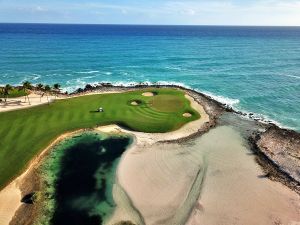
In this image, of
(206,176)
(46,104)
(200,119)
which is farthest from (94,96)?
(206,176)

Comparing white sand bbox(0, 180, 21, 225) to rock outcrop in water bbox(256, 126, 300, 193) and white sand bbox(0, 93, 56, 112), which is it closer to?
white sand bbox(0, 93, 56, 112)

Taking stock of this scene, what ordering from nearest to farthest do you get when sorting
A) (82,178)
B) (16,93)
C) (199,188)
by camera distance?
(199,188), (82,178), (16,93)

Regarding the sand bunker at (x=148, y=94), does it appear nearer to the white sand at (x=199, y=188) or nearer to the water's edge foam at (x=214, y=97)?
the water's edge foam at (x=214, y=97)

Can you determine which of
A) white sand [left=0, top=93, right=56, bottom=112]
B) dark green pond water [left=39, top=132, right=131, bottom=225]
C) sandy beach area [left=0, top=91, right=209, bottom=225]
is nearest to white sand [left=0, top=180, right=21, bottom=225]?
sandy beach area [left=0, top=91, right=209, bottom=225]

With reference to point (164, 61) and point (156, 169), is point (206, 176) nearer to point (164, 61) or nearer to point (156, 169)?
point (156, 169)

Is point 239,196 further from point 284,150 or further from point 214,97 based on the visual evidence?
point 214,97

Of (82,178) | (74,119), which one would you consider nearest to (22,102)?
(74,119)

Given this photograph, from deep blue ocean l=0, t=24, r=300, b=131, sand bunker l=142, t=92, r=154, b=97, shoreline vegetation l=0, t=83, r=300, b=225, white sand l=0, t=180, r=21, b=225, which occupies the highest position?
white sand l=0, t=180, r=21, b=225
